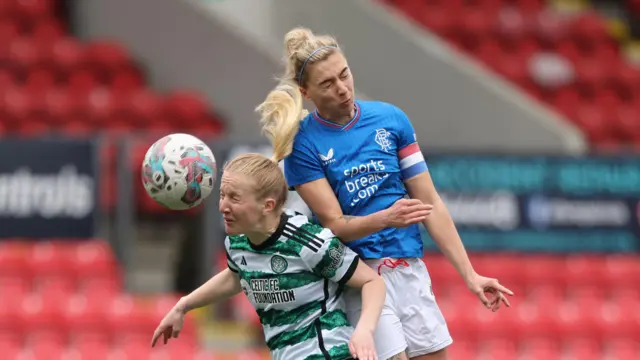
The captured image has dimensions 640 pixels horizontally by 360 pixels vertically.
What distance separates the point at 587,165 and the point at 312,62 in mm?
5531

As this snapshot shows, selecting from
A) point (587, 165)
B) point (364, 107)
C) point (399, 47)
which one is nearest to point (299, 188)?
point (364, 107)

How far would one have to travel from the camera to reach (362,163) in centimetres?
355

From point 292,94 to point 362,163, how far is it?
1.12 feet

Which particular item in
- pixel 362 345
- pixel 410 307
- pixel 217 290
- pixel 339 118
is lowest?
pixel 362 345

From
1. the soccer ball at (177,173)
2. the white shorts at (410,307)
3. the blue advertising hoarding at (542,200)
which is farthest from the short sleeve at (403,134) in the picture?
the blue advertising hoarding at (542,200)

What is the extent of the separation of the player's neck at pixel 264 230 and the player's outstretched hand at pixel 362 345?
1.47ft

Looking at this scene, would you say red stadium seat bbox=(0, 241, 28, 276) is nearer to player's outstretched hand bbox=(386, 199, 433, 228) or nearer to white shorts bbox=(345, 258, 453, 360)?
white shorts bbox=(345, 258, 453, 360)

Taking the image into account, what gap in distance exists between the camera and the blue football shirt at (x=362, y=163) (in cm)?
355

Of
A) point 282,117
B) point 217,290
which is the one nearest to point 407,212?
point 282,117

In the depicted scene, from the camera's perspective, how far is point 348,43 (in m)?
10.8

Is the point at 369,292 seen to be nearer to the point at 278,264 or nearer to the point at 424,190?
the point at 278,264

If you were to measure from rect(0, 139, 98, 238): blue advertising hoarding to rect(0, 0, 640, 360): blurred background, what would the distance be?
0.05 feet

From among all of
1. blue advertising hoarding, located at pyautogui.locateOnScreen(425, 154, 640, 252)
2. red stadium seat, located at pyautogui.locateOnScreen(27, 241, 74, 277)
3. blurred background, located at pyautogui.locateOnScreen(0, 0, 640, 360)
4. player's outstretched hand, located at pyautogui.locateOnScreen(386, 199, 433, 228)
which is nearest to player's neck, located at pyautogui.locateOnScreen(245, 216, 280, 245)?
player's outstretched hand, located at pyautogui.locateOnScreen(386, 199, 433, 228)

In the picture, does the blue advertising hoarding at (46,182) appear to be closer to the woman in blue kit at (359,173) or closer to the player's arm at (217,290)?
the player's arm at (217,290)
